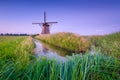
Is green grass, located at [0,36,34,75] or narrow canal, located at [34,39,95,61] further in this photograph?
narrow canal, located at [34,39,95,61]

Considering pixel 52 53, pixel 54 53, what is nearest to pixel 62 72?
pixel 52 53

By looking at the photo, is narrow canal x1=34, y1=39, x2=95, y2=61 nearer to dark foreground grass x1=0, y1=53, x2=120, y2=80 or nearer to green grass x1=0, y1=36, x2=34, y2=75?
green grass x1=0, y1=36, x2=34, y2=75

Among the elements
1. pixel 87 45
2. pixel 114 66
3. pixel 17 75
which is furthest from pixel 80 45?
pixel 17 75

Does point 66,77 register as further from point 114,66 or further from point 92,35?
point 92,35

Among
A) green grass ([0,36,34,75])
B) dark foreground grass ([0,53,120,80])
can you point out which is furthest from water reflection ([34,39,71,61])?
dark foreground grass ([0,53,120,80])

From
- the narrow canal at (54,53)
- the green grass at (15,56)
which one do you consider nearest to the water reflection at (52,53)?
the narrow canal at (54,53)

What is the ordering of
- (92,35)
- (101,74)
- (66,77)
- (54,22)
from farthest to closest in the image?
(54,22) < (92,35) < (101,74) < (66,77)

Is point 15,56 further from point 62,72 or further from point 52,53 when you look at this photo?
point 62,72

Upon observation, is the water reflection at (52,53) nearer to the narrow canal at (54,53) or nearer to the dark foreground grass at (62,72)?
the narrow canal at (54,53)

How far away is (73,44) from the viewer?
1161 cm

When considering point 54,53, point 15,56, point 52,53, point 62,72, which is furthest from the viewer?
point 54,53

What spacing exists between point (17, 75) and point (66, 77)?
77 centimetres

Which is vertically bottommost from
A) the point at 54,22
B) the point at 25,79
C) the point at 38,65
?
the point at 25,79

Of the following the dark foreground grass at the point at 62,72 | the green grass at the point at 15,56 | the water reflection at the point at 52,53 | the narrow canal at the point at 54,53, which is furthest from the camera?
the water reflection at the point at 52,53
